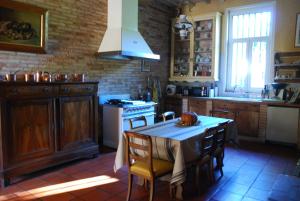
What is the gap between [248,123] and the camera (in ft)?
16.7

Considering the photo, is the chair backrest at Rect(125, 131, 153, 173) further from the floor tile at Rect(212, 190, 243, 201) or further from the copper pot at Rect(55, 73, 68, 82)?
the copper pot at Rect(55, 73, 68, 82)

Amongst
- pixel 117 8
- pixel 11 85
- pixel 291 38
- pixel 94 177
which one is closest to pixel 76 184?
pixel 94 177

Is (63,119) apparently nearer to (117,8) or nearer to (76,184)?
(76,184)

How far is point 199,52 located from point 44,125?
4.19 m

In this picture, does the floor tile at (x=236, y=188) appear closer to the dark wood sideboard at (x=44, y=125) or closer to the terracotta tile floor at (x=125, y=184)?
the terracotta tile floor at (x=125, y=184)

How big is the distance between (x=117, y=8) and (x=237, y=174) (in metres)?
3.48

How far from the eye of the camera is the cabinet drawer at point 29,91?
297 cm

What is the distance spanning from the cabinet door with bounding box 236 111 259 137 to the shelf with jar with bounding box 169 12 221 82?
116cm

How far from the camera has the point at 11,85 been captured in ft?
9.75

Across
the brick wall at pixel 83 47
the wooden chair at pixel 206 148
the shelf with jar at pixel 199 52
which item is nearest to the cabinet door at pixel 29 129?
the brick wall at pixel 83 47

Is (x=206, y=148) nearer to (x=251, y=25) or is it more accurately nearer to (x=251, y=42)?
(x=251, y=42)

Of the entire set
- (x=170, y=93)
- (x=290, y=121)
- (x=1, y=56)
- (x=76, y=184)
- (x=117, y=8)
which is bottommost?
(x=76, y=184)

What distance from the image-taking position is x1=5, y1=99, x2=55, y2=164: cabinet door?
3035 millimetres

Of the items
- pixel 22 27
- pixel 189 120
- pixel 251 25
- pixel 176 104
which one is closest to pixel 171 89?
pixel 176 104
